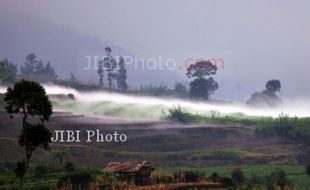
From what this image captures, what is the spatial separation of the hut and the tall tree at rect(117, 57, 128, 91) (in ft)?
34.5

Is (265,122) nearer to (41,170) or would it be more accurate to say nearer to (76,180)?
(76,180)

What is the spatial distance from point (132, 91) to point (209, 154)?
453 inches

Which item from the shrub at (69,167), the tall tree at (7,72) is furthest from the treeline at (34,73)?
the shrub at (69,167)

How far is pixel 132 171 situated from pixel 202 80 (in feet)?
48.9

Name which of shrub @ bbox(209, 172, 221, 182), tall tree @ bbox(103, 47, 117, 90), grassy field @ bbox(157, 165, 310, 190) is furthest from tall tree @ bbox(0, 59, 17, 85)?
shrub @ bbox(209, 172, 221, 182)

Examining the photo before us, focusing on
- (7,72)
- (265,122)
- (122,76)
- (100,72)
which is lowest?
(265,122)

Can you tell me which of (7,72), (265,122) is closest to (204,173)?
(265,122)

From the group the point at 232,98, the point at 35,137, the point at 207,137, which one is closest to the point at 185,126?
the point at 207,137

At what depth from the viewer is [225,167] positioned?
2077 inches

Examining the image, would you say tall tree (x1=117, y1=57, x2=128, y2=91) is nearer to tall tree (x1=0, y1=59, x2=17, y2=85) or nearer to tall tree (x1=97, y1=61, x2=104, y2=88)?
tall tree (x1=97, y1=61, x2=104, y2=88)

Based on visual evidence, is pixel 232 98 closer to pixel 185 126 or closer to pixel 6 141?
pixel 185 126

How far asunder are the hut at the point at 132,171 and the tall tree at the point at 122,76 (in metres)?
10.5

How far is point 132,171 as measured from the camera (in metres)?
48.2

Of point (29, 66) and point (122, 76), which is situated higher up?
point (29, 66)
